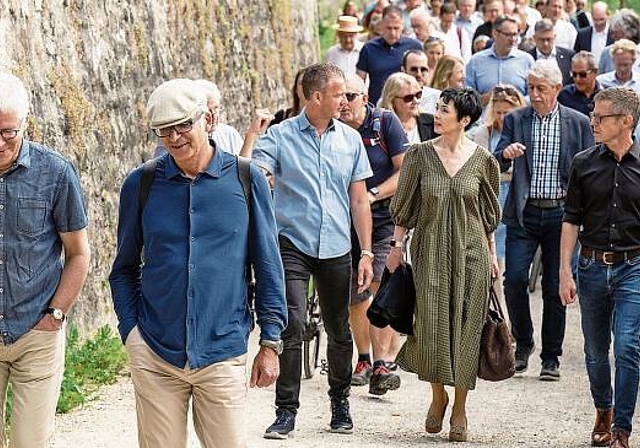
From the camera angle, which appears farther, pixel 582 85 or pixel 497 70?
pixel 497 70

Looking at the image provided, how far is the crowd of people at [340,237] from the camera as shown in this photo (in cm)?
620

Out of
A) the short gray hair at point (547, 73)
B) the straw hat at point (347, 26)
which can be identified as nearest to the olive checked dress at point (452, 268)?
the short gray hair at point (547, 73)

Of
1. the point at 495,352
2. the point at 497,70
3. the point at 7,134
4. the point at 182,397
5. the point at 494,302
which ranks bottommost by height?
the point at 495,352

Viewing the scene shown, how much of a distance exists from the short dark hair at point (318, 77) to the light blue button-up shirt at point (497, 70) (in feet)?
21.8

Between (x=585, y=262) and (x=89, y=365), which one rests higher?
(x=585, y=262)

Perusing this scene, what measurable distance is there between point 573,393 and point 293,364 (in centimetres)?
261

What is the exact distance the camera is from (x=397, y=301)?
30.9 feet

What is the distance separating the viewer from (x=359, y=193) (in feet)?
30.9

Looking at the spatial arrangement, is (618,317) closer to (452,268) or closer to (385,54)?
(452,268)

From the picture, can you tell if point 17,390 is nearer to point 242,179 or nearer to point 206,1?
point 242,179

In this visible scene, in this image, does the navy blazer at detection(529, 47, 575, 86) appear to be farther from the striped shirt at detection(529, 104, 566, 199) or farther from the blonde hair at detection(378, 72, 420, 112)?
the striped shirt at detection(529, 104, 566, 199)

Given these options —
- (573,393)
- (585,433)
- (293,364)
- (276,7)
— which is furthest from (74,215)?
(276,7)

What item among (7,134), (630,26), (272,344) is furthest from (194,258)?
(630,26)

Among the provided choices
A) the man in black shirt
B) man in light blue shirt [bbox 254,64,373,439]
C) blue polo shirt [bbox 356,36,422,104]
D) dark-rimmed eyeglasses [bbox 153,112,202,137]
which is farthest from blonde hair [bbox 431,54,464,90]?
dark-rimmed eyeglasses [bbox 153,112,202,137]
